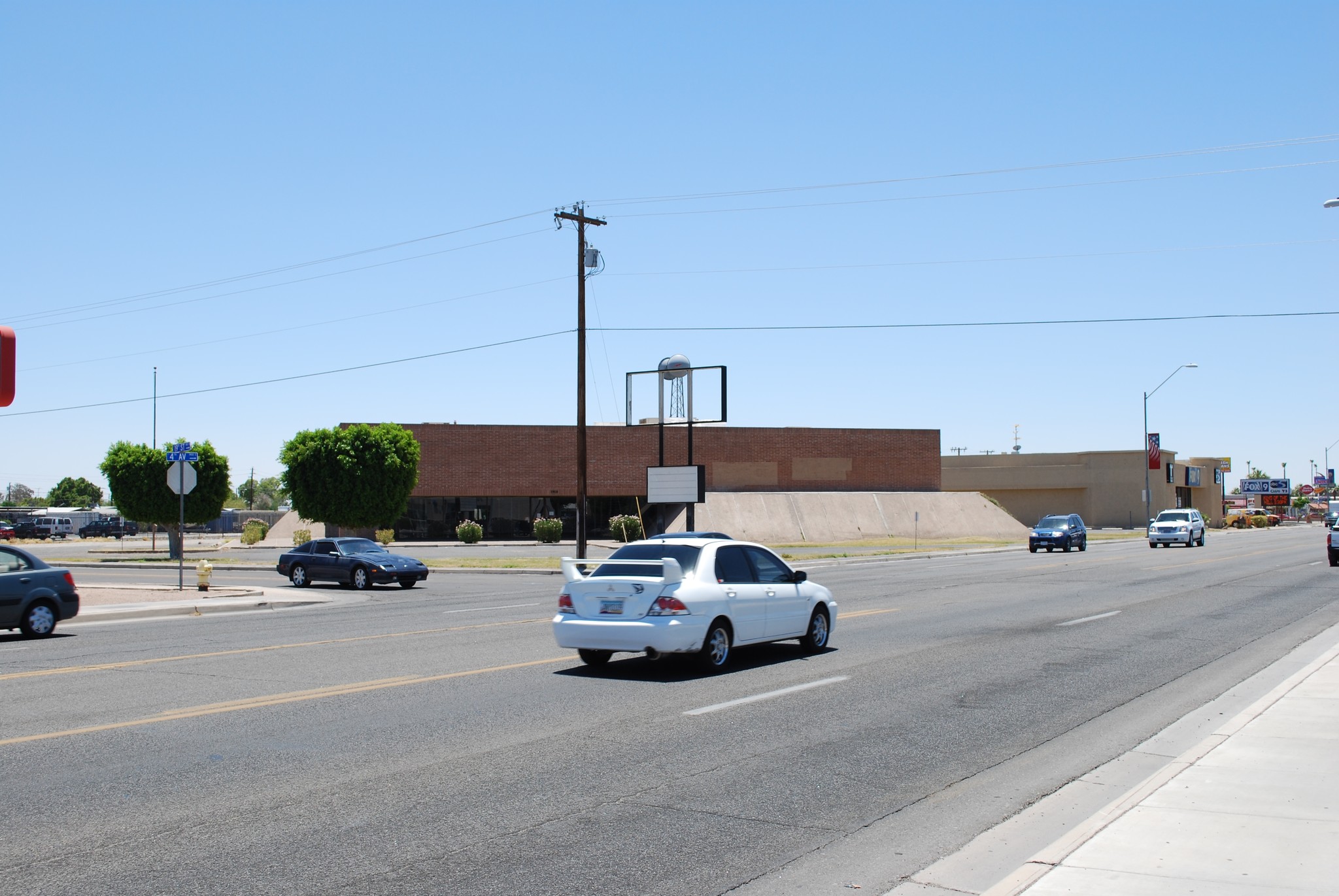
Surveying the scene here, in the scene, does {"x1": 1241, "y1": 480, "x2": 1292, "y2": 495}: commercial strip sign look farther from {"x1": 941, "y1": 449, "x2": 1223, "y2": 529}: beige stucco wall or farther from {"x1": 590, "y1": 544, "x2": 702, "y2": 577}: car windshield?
{"x1": 590, "y1": 544, "x2": 702, "y2": 577}: car windshield

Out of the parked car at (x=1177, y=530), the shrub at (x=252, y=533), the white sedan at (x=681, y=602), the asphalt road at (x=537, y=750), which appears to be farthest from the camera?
the shrub at (x=252, y=533)

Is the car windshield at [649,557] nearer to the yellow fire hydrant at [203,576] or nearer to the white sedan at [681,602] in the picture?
the white sedan at [681,602]

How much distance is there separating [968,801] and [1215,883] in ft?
6.88

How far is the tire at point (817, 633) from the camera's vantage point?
47.0 ft

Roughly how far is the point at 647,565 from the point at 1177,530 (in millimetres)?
46349

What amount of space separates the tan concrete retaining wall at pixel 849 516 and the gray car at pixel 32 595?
152 ft

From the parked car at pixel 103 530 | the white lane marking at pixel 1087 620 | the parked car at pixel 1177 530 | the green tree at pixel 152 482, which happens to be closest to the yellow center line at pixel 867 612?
the white lane marking at pixel 1087 620

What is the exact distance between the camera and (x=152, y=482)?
54312mm

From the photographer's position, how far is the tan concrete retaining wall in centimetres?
6612

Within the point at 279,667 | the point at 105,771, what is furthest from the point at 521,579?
the point at 105,771

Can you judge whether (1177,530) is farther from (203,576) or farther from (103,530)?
(103,530)

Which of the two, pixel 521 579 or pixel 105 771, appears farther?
pixel 521 579

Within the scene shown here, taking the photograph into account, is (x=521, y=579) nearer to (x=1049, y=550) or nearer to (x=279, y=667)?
(x=279, y=667)

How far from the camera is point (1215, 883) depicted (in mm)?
5312
